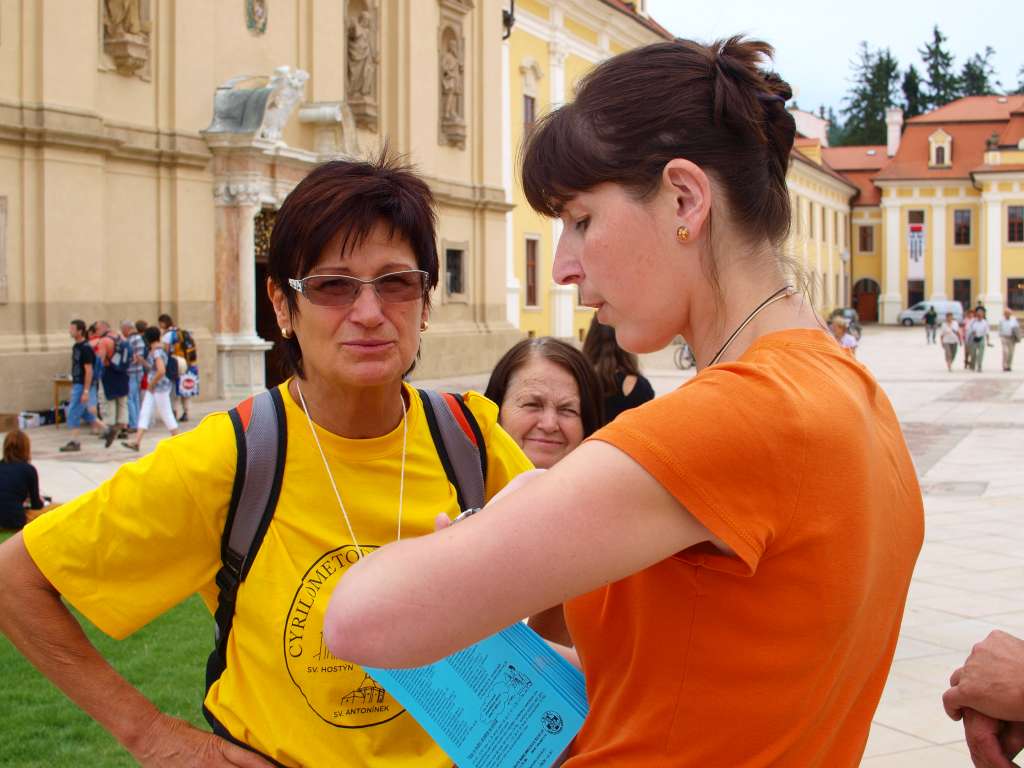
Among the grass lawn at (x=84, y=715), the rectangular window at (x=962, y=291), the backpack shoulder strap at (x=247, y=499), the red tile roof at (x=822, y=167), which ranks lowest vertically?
the grass lawn at (x=84, y=715)

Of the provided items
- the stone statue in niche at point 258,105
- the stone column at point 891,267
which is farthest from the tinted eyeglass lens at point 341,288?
the stone column at point 891,267

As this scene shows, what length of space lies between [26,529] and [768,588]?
154 centimetres

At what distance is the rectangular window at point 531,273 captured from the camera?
34719 millimetres

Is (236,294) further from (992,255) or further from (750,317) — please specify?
(992,255)

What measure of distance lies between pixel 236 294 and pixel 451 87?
400 inches

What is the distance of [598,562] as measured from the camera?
3.99ft

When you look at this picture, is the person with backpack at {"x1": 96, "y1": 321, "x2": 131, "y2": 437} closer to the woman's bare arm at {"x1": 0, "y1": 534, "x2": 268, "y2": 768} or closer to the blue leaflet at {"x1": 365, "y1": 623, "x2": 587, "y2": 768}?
the woman's bare arm at {"x1": 0, "y1": 534, "x2": 268, "y2": 768}

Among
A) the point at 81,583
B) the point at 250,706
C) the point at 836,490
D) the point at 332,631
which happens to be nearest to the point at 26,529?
the point at 81,583

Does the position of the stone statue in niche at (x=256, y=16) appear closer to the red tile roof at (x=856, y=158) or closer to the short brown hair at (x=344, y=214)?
the short brown hair at (x=344, y=214)

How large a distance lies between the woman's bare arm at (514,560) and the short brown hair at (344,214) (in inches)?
50.7

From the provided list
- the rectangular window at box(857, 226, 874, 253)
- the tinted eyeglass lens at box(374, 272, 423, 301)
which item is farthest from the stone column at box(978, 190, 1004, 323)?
the tinted eyeglass lens at box(374, 272, 423, 301)

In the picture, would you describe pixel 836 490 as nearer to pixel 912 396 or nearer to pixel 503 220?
pixel 912 396

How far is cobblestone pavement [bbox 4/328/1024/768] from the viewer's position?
5.28 m

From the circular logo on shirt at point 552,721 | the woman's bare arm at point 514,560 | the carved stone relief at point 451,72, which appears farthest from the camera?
the carved stone relief at point 451,72
